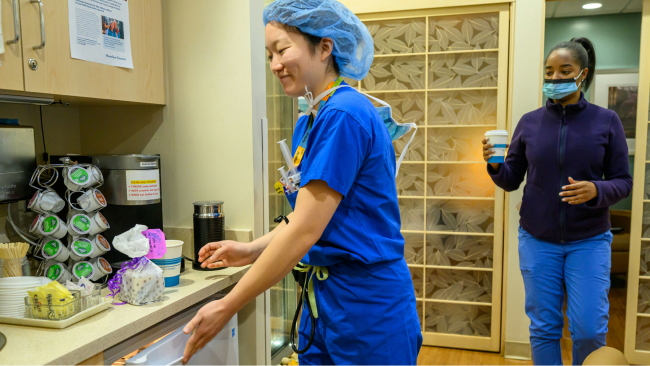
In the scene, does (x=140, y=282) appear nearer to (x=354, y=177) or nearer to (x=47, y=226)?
(x=47, y=226)

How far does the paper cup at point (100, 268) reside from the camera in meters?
1.38

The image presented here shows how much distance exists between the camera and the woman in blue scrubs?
0.97m

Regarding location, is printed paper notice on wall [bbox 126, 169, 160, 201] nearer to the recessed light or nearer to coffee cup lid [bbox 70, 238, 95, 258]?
coffee cup lid [bbox 70, 238, 95, 258]

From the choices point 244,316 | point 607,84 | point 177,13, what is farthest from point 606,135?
point 607,84

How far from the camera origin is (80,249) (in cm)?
133

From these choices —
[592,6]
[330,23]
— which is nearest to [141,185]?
[330,23]

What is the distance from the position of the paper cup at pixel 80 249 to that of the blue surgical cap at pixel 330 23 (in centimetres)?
82

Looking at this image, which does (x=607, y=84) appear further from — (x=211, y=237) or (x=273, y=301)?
(x=211, y=237)

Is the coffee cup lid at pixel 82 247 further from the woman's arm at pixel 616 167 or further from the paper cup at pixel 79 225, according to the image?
the woman's arm at pixel 616 167

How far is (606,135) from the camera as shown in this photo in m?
1.92

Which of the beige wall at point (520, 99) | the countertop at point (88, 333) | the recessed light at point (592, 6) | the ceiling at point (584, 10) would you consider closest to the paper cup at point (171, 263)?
Result: the countertop at point (88, 333)

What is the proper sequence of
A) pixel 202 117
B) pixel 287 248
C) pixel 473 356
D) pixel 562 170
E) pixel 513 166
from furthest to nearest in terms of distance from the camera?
pixel 473 356 < pixel 513 166 < pixel 562 170 < pixel 202 117 < pixel 287 248

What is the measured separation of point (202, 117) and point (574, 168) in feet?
5.04

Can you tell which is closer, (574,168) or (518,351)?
(574,168)
